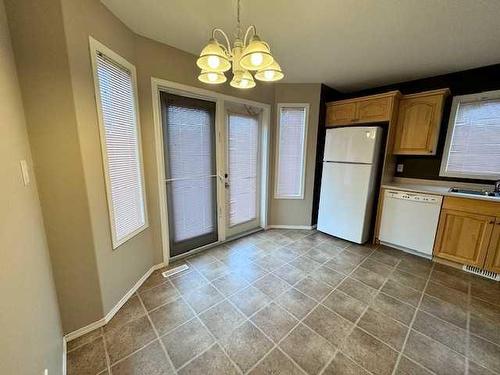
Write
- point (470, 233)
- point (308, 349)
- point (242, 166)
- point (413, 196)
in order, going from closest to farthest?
1. point (308, 349)
2. point (470, 233)
3. point (413, 196)
4. point (242, 166)

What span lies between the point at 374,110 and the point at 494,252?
212 cm

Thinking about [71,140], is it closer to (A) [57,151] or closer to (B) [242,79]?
(A) [57,151]

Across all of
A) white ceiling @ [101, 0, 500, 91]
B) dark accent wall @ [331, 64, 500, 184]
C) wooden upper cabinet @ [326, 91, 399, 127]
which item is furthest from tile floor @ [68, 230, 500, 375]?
white ceiling @ [101, 0, 500, 91]

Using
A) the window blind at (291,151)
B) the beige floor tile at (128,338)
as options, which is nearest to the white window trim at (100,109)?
the beige floor tile at (128,338)

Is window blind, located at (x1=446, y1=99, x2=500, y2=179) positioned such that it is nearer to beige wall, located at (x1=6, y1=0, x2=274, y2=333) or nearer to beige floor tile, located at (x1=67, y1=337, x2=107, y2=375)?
beige wall, located at (x1=6, y1=0, x2=274, y2=333)

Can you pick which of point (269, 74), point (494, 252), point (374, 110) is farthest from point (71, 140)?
point (494, 252)

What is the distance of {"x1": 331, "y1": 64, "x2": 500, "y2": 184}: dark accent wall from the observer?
2441 mm

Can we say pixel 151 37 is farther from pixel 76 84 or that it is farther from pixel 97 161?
pixel 97 161

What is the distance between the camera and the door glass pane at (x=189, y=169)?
7.64ft

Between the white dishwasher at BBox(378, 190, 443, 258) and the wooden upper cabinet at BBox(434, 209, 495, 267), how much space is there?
0.27 feet

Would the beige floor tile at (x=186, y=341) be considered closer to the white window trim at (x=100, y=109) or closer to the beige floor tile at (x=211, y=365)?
the beige floor tile at (x=211, y=365)

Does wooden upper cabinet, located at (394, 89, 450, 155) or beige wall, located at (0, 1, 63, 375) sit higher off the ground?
wooden upper cabinet, located at (394, 89, 450, 155)

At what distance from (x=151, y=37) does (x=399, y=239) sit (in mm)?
3850

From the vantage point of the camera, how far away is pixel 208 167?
269 cm
